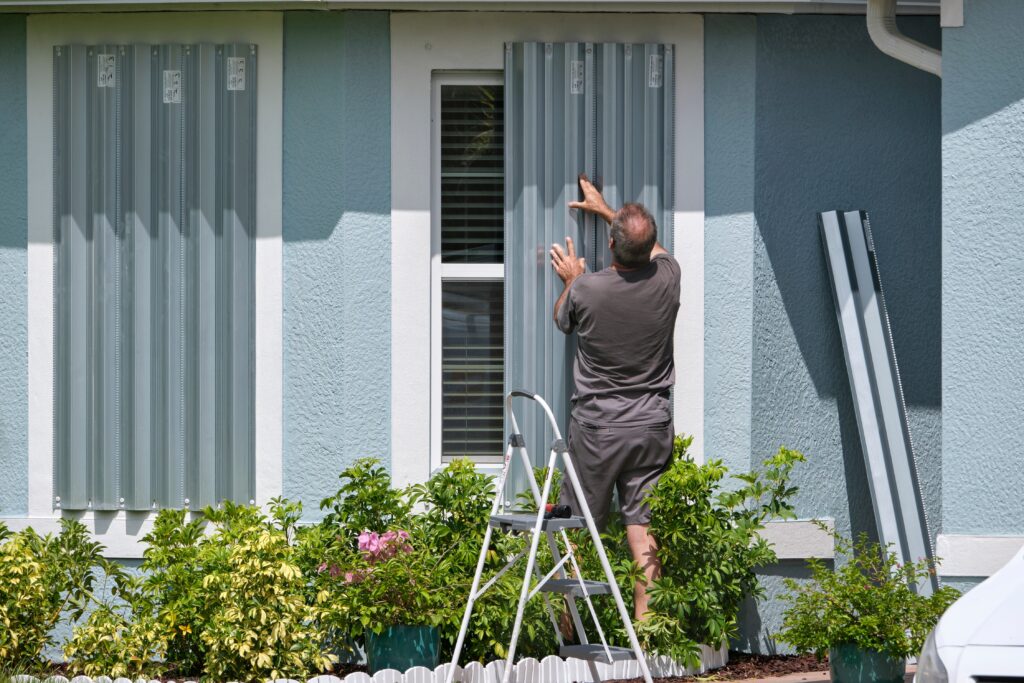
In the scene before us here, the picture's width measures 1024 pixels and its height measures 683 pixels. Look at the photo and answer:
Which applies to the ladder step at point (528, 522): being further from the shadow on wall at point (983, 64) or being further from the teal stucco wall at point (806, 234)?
the shadow on wall at point (983, 64)

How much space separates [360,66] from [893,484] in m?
3.25

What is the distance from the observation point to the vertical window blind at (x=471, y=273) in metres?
6.80

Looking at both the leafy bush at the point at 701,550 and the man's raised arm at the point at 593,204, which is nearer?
the leafy bush at the point at 701,550

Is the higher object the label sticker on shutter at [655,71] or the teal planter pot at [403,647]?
the label sticker on shutter at [655,71]

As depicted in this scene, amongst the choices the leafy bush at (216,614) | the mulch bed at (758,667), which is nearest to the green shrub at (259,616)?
the leafy bush at (216,614)

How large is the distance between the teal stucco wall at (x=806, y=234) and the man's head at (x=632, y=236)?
21.0 inches

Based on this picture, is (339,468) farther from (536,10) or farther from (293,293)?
(536,10)

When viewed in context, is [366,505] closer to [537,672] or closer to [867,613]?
[537,672]

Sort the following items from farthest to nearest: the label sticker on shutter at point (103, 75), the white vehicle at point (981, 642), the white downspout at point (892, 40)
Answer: the label sticker on shutter at point (103, 75) → the white downspout at point (892, 40) → the white vehicle at point (981, 642)

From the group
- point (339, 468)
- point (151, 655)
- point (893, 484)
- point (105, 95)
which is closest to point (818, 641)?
point (893, 484)

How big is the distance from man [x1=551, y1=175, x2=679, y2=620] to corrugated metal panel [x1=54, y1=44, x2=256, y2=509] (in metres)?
1.67

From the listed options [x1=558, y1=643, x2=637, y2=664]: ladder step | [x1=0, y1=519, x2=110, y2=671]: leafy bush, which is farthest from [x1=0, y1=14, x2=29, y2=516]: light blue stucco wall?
[x1=558, y1=643, x2=637, y2=664]: ladder step

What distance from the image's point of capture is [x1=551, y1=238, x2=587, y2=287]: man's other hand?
6586mm

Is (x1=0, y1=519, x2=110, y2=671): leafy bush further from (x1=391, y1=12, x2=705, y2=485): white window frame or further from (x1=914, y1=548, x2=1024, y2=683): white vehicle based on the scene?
(x1=914, y1=548, x2=1024, y2=683): white vehicle
